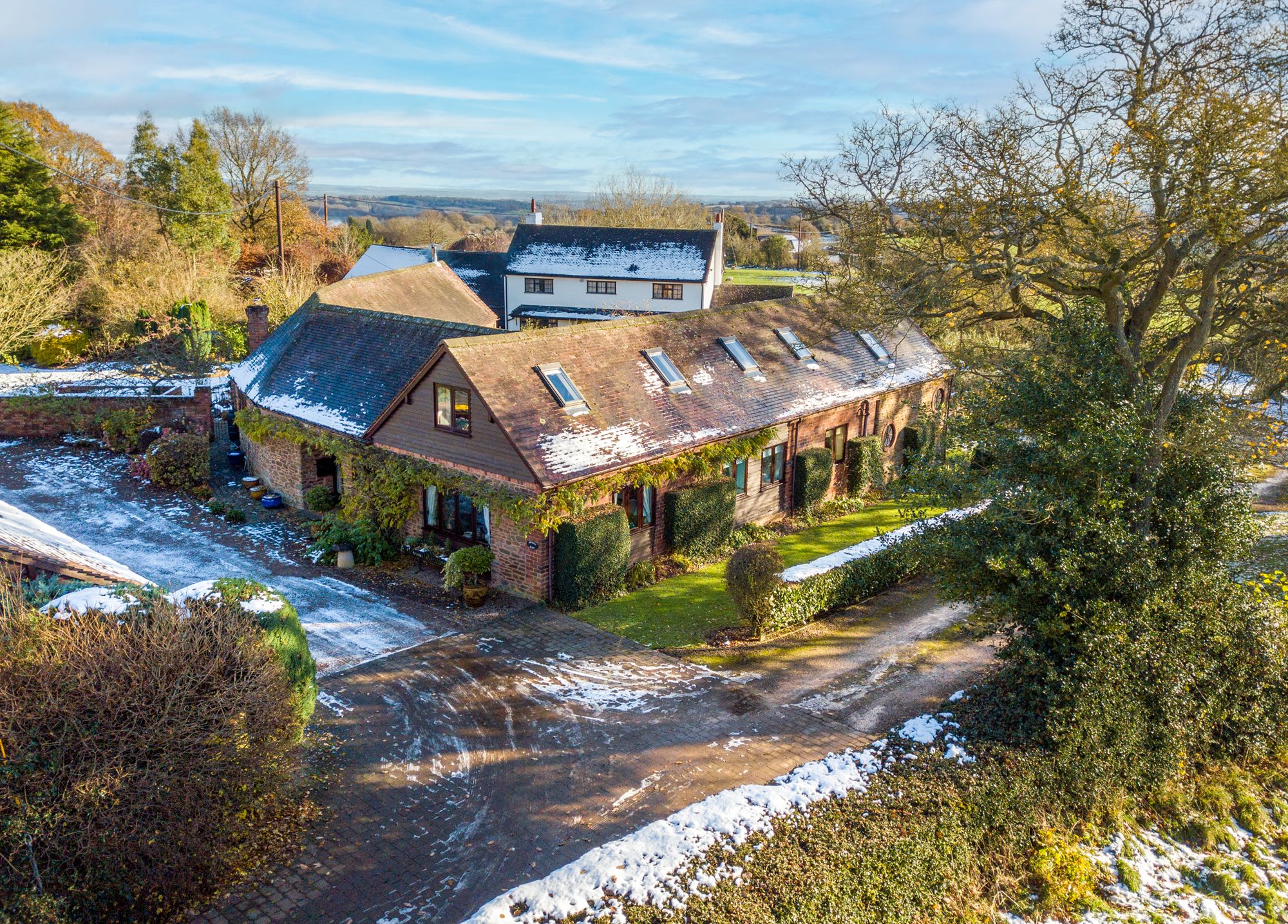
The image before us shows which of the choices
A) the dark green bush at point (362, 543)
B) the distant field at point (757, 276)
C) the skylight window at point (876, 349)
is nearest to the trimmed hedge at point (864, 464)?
the skylight window at point (876, 349)

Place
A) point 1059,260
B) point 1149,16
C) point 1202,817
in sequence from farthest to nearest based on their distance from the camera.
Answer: point 1059,260 < point 1149,16 < point 1202,817

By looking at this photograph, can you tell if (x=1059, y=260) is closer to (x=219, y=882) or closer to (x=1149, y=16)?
(x=1149, y=16)

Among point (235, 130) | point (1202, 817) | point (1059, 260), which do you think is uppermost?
point (235, 130)

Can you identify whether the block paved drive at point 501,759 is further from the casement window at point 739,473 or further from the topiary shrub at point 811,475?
the topiary shrub at point 811,475

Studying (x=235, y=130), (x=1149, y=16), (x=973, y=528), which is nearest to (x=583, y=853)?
(x=973, y=528)

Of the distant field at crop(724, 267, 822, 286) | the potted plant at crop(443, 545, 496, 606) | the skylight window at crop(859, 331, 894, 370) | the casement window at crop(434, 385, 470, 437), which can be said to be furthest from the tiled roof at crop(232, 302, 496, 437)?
the distant field at crop(724, 267, 822, 286)

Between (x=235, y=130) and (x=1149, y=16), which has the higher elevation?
(x=235, y=130)

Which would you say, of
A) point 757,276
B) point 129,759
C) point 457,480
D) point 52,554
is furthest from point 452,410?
point 757,276
